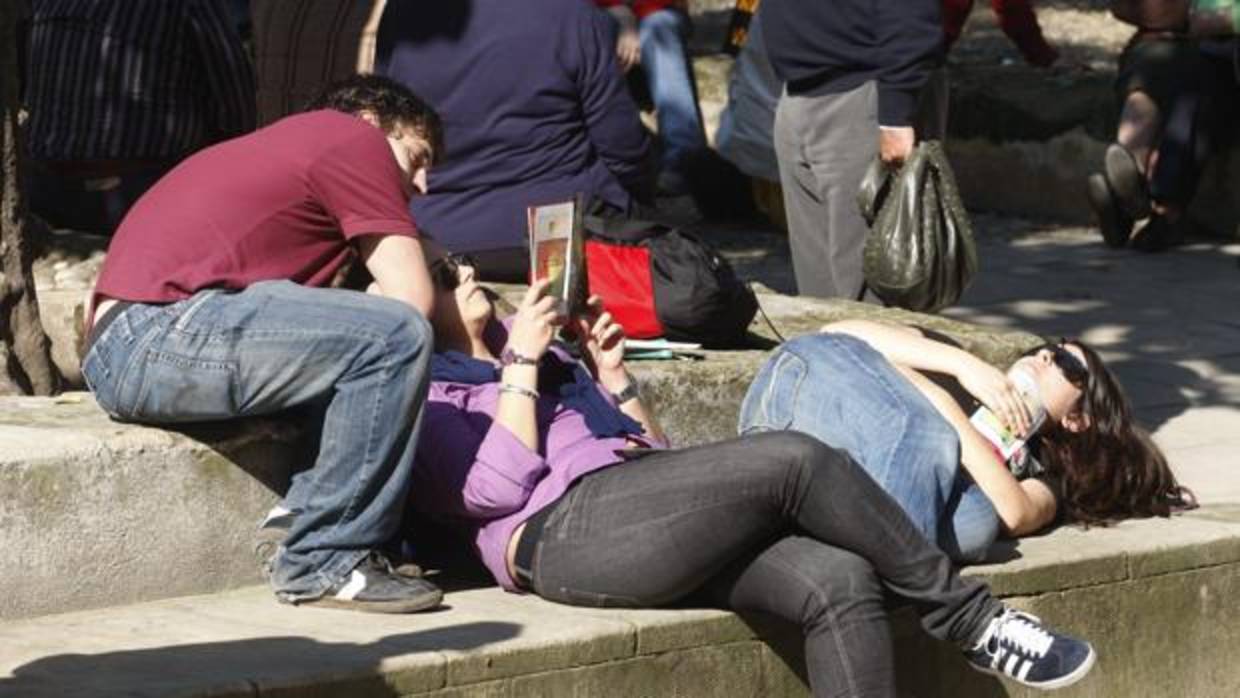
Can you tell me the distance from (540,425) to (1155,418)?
3.07m

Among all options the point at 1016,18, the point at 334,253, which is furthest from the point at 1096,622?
the point at 1016,18

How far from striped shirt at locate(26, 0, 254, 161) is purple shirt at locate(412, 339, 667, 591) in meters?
2.64

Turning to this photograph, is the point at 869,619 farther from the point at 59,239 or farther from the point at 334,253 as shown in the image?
the point at 59,239

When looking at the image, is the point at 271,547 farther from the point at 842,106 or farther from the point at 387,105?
the point at 842,106

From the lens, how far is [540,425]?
5336 millimetres

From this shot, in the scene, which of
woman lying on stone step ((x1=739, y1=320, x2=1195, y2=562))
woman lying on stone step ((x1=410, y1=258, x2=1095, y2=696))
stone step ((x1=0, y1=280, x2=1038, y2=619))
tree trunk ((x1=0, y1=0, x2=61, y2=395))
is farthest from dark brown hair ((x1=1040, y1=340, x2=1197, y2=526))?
tree trunk ((x1=0, y1=0, x2=61, y2=395))

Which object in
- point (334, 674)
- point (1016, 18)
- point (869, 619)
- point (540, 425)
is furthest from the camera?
point (1016, 18)

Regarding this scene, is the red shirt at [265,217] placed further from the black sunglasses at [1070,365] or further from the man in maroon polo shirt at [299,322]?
the black sunglasses at [1070,365]

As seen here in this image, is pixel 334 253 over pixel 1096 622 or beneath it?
over

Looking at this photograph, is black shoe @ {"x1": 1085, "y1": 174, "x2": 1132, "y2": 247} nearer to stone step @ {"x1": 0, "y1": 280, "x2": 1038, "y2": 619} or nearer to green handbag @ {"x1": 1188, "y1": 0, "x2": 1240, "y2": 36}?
green handbag @ {"x1": 1188, "y1": 0, "x2": 1240, "y2": 36}

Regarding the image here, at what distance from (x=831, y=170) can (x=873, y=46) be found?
39 centimetres

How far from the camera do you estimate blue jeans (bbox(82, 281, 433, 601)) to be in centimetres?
491

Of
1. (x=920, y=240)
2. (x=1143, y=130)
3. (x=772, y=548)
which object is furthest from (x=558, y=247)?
(x=1143, y=130)

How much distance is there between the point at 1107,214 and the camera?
10.6m
